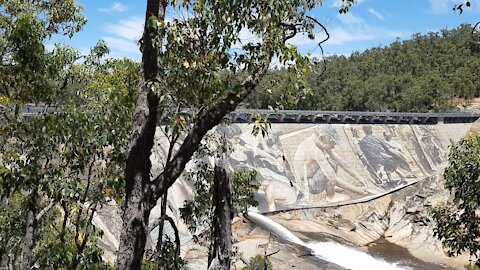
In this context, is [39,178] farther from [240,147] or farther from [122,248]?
[240,147]

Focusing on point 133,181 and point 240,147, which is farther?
point 240,147

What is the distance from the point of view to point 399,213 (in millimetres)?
27062

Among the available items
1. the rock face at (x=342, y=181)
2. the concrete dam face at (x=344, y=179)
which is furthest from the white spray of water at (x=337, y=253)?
the concrete dam face at (x=344, y=179)

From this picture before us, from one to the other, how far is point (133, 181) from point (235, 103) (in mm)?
1089

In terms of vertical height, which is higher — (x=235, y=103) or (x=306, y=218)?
(x=235, y=103)

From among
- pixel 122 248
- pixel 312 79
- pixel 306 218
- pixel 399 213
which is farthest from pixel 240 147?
pixel 312 79

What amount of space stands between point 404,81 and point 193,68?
56.5 m

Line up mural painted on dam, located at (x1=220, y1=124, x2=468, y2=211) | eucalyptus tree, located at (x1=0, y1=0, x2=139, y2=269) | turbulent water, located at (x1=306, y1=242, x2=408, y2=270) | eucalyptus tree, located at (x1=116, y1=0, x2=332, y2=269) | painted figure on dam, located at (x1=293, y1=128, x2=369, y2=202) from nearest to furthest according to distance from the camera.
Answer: eucalyptus tree, located at (x1=116, y1=0, x2=332, y2=269)
eucalyptus tree, located at (x1=0, y1=0, x2=139, y2=269)
turbulent water, located at (x1=306, y1=242, x2=408, y2=270)
mural painted on dam, located at (x1=220, y1=124, x2=468, y2=211)
painted figure on dam, located at (x1=293, y1=128, x2=369, y2=202)

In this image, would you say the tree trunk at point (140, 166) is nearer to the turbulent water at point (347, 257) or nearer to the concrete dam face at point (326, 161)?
the turbulent water at point (347, 257)

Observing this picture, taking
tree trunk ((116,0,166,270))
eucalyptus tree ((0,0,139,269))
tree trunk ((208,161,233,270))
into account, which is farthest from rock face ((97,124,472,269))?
tree trunk ((116,0,166,270))

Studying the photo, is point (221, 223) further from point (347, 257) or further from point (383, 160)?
point (383, 160)

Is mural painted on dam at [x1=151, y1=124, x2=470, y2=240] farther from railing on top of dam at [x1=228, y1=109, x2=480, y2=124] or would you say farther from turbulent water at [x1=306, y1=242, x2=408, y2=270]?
turbulent water at [x1=306, y1=242, x2=408, y2=270]

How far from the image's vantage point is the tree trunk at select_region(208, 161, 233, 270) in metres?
3.94

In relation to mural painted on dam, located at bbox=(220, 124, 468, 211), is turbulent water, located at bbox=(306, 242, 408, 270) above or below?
below
